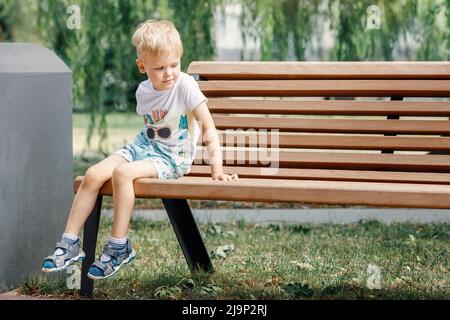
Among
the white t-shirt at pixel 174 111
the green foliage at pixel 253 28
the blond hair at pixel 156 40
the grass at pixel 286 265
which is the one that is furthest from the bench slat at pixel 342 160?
the green foliage at pixel 253 28

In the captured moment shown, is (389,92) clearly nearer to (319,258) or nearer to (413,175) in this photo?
(413,175)

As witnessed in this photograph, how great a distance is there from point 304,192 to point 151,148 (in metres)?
0.82

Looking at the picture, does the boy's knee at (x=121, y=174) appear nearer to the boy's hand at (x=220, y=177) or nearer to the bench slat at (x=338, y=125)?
the boy's hand at (x=220, y=177)

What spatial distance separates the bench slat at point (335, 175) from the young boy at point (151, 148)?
32 centimetres

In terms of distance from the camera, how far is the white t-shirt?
4.26 meters

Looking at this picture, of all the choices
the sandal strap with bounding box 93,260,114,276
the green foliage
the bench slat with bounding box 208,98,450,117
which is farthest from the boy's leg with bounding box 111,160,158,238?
the green foliage

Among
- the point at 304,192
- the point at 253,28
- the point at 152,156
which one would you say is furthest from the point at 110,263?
the point at 253,28

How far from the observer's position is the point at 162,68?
418 centimetres

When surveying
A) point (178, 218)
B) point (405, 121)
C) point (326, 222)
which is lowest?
point (326, 222)

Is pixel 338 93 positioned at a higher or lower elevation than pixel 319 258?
higher

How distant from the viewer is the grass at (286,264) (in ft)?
14.4

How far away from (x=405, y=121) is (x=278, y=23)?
429 centimetres
